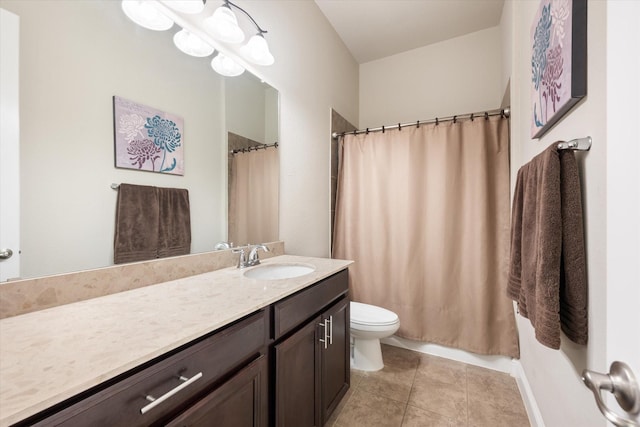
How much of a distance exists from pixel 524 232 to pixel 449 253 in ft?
3.59

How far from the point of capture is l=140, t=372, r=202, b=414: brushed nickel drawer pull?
0.57m

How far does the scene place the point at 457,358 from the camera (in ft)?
6.91

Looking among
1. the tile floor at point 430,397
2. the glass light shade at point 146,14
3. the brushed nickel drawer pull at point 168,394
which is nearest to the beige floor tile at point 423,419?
the tile floor at point 430,397

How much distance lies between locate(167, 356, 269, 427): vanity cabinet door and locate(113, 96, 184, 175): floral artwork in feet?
2.85

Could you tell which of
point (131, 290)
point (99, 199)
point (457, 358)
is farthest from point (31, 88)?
point (457, 358)

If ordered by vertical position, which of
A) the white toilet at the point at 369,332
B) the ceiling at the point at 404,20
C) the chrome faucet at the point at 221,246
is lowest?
the white toilet at the point at 369,332

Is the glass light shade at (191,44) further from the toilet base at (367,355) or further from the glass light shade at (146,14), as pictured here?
the toilet base at (367,355)

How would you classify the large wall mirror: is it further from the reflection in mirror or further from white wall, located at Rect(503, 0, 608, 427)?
white wall, located at Rect(503, 0, 608, 427)

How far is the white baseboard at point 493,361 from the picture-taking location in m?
1.47

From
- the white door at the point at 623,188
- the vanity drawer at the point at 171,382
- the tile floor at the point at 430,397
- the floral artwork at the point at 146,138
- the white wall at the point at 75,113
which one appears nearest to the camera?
the white door at the point at 623,188

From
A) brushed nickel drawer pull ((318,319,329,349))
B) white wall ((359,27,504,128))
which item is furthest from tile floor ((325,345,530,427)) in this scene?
white wall ((359,27,504,128))

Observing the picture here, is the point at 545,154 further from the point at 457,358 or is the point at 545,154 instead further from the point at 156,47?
the point at 457,358

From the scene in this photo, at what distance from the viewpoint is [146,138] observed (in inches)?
42.8

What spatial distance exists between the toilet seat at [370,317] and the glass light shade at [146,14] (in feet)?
6.33
